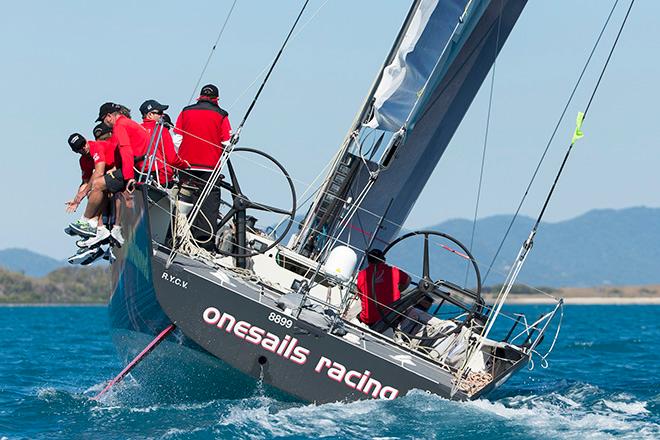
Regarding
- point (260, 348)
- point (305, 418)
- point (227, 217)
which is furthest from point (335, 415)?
point (227, 217)

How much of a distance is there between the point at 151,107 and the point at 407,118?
221 cm

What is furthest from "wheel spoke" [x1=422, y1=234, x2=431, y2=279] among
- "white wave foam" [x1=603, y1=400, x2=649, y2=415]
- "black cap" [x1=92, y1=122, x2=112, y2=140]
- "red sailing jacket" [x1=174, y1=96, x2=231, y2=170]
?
"black cap" [x1=92, y1=122, x2=112, y2=140]

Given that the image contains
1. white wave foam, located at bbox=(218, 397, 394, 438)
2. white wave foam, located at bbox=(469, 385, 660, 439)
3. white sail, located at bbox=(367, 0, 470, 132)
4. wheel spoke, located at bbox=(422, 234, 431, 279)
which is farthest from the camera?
white sail, located at bbox=(367, 0, 470, 132)

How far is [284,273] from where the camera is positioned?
11.1 metres

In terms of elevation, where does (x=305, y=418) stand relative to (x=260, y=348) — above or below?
below

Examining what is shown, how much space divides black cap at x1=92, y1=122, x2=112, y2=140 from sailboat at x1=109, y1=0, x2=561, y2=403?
1015 mm

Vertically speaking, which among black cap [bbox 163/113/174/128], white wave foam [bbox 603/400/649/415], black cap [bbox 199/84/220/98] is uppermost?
black cap [bbox 199/84/220/98]

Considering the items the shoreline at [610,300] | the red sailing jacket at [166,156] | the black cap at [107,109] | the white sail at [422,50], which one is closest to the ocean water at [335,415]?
the red sailing jacket at [166,156]

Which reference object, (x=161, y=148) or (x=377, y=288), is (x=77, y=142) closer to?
(x=161, y=148)

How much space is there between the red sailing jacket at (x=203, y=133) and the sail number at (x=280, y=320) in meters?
1.81

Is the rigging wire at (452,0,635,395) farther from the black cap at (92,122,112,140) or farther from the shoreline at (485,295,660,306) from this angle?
the shoreline at (485,295,660,306)

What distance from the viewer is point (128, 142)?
9797mm

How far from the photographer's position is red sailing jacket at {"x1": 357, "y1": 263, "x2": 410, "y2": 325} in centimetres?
1008

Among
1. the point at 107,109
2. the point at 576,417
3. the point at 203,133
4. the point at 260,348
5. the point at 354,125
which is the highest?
the point at 354,125
